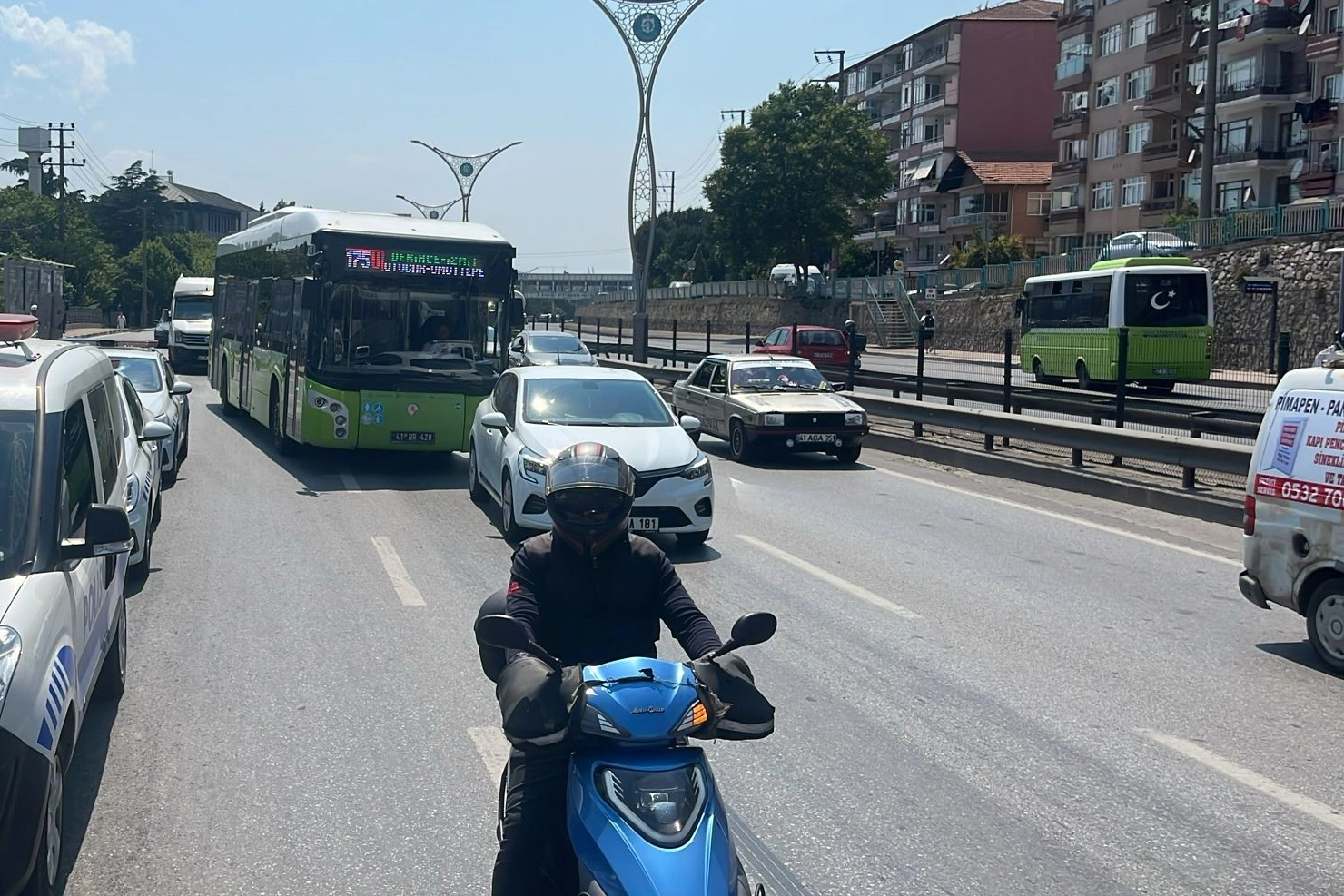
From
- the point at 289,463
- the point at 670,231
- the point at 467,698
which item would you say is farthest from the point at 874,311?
the point at 670,231

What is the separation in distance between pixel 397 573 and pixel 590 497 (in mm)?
6936

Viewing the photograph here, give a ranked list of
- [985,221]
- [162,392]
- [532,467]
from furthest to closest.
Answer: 1. [985,221]
2. [162,392]
3. [532,467]

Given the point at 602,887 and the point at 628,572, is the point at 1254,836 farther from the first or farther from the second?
the point at 602,887

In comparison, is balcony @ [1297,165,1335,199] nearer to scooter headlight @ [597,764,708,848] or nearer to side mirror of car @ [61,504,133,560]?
side mirror of car @ [61,504,133,560]

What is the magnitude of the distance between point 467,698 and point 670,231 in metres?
144

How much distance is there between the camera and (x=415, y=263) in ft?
54.9

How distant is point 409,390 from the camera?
16.3m

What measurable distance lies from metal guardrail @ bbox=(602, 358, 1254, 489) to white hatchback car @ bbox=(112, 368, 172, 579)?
32.3 feet

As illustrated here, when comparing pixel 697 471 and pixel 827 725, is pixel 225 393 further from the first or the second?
pixel 827 725

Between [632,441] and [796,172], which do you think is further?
[796,172]

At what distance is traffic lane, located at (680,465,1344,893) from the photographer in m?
4.95

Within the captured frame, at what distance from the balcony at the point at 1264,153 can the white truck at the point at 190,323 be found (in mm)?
39290

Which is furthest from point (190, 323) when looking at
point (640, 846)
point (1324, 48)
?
point (1324, 48)

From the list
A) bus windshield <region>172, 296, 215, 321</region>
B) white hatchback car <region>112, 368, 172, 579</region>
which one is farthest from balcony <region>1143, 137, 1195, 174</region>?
white hatchback car <region>112, 368, 172, 579</region>
